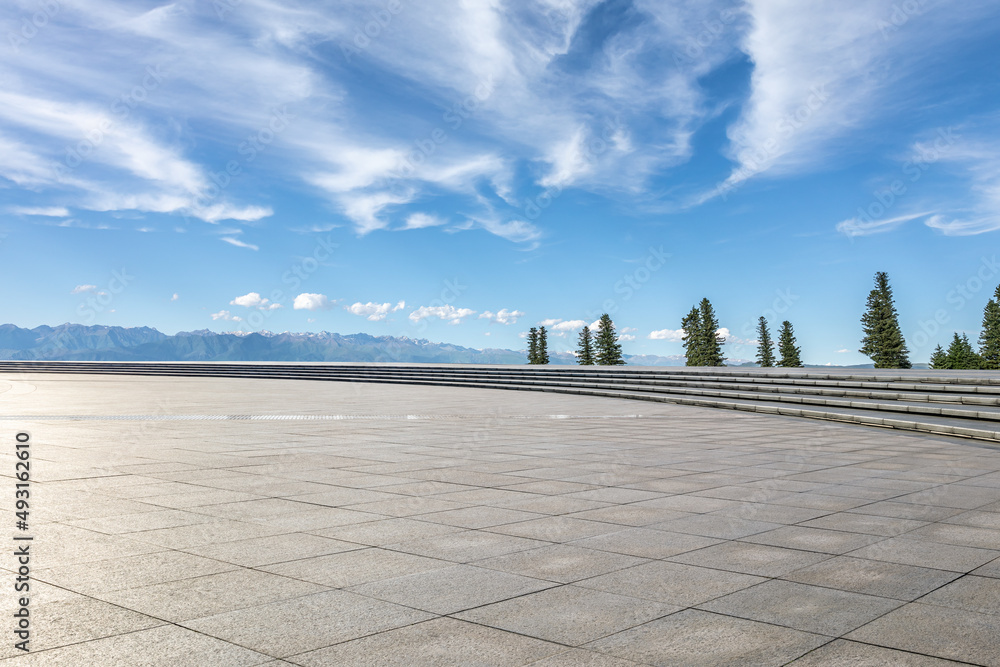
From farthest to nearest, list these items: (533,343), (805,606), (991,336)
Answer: (533,343) → (991,336) → (805,606)

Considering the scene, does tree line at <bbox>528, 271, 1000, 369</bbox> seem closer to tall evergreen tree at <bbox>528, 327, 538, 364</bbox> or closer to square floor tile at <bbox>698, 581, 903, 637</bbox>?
tall evergreen tree at <bbox>528, 327, 538, 364</bbox>

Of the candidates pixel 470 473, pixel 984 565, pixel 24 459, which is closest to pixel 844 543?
pixel 984 565

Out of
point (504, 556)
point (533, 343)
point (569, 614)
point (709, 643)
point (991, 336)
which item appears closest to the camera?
point (709, 643)

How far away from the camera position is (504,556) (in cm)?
467

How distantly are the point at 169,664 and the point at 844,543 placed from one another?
4.71 m

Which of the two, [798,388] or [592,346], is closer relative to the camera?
[798,388]

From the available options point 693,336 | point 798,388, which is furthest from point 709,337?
point 798,388

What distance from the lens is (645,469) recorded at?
28.2ft

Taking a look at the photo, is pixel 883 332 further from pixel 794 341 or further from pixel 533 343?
pixel 533 343

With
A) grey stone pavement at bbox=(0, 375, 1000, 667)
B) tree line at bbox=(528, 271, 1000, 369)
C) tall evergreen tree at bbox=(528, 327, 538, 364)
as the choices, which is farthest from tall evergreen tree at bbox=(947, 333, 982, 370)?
grey stone pavement at bbox=(0, 375, 1000, 667)

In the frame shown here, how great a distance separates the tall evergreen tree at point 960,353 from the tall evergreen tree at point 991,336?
1562cm

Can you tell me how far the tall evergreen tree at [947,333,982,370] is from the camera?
9412 centimetres

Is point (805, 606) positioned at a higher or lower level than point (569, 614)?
lower

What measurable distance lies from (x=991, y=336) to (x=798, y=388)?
75.6 metres
